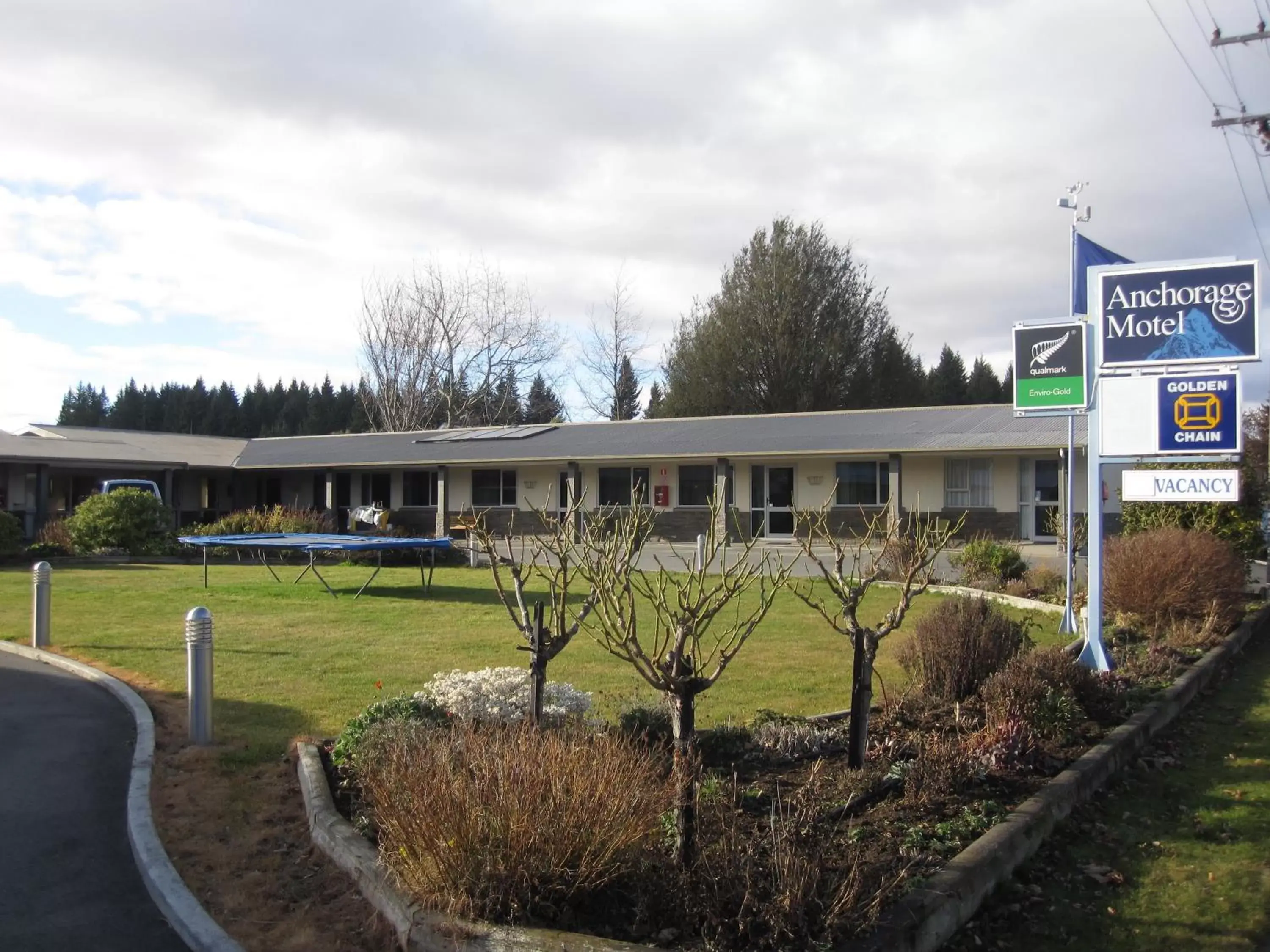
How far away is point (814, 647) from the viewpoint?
1227 cm

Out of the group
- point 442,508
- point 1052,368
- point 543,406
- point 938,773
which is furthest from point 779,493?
point 543,406

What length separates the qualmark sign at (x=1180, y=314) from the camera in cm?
1093

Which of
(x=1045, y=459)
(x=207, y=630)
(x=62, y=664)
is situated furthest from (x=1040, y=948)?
(x=1045, y=459)

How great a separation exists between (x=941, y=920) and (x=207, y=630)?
222 inches

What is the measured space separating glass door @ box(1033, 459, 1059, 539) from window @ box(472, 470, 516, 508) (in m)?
16.5

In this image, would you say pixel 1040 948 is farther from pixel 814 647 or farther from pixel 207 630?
pixel 814 647

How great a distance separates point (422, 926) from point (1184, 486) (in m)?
9.68

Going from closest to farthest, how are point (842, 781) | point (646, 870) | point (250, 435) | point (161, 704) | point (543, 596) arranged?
point (646, 870) < point (842, 781) < point (161, 704) < point (543, 596) < point (250, 435)

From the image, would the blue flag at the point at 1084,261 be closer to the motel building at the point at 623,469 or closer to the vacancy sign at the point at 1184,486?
the vacancy sign at the point at 1184,486

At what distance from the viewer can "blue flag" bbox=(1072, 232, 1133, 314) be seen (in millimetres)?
13180

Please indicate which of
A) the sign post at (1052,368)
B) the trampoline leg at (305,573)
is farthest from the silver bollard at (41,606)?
the sign post at (1052,368)

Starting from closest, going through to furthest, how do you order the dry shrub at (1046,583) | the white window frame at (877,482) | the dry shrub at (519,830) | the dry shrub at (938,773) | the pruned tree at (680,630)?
the dry shrub at (519,830)
the pruned tree at (680,630)
the dry shrub at (938,773)
the dry shrub at (1046,583)
the white window frame at (877,482)

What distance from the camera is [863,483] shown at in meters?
29.9

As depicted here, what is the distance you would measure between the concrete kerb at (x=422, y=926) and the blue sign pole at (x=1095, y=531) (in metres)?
7.44
